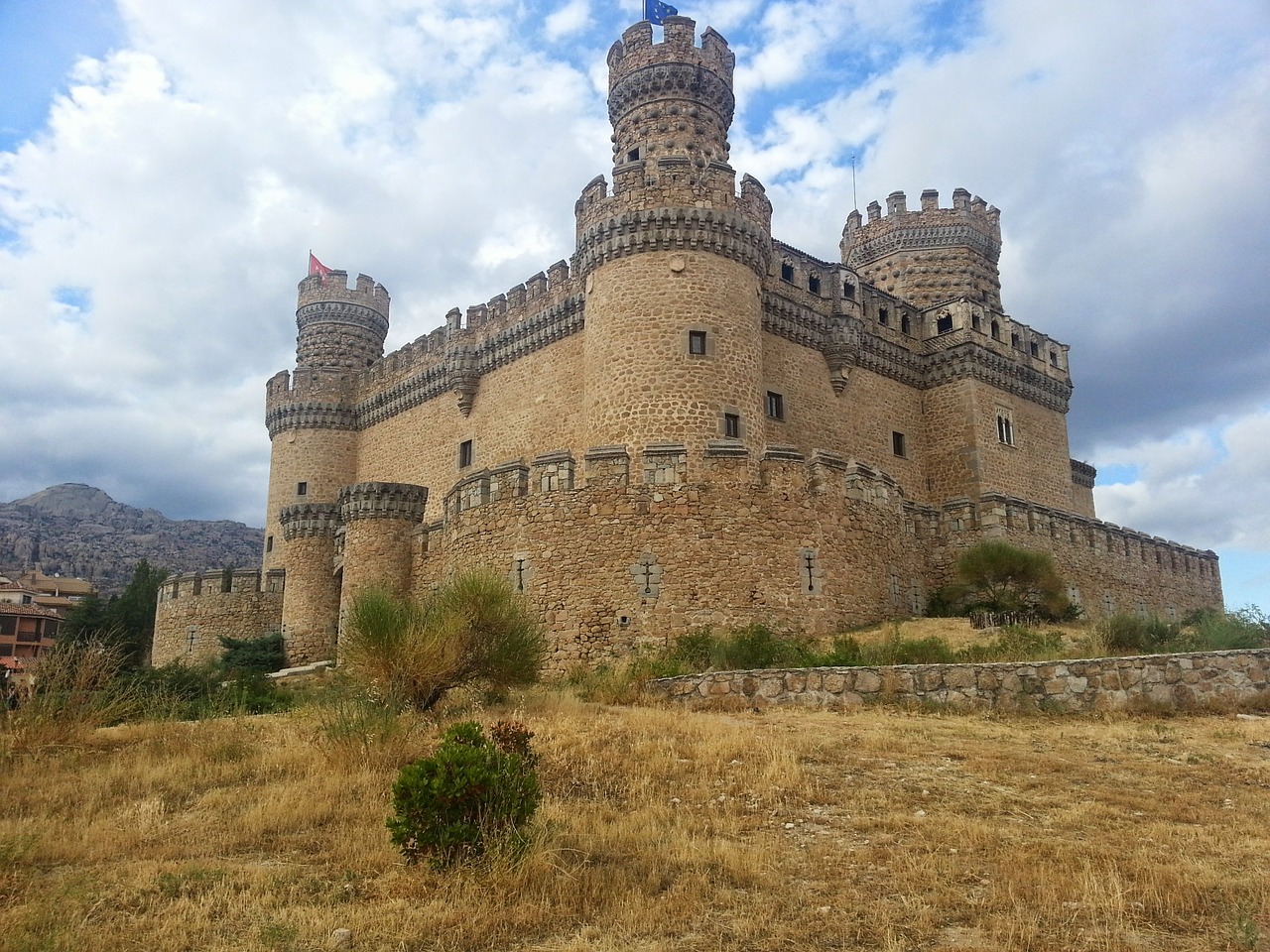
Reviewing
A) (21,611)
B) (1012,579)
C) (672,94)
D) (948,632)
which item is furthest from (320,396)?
Answer: (21,611)

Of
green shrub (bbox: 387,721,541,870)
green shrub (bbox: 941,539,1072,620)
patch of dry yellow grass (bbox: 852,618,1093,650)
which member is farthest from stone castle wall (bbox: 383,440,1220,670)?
green shrub (bbox: 387,721,541,870)

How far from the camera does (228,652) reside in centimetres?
2519

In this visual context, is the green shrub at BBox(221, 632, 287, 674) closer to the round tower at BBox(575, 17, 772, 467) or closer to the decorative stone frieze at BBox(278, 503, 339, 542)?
the decorative stone frieze at BBox(278, 503, 339, 542)

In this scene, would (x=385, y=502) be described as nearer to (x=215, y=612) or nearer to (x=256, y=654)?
(x=256, y=654)

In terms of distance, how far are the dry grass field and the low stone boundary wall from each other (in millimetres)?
1320

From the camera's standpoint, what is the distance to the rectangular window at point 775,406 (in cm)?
2242

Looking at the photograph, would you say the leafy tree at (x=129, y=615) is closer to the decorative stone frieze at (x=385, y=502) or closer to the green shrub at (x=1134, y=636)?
the decorative stone frieze at (x=385, y=502)

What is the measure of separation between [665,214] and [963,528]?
348 inches

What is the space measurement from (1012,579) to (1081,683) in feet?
28.4

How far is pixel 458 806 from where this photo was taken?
565 cm

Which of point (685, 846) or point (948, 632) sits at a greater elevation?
point (948, 632)

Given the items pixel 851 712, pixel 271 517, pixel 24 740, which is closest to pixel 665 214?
pixel 851 712

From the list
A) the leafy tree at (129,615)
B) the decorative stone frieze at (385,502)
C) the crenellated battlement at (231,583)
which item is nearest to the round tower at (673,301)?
the decorative stone frieze at (385,502)

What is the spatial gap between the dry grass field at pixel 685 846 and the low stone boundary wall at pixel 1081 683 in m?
1.32
